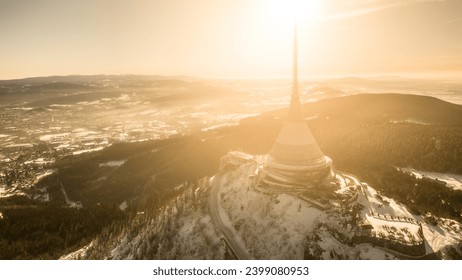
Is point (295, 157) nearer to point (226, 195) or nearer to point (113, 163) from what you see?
point (226, 195)

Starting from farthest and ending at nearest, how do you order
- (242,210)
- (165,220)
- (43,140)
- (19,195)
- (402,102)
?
(43,140), (402,102), (19,195), (165,220), (242,210)

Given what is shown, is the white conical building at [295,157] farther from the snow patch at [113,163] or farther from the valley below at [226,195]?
the snow patch at [113,163]

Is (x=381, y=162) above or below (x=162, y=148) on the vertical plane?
above

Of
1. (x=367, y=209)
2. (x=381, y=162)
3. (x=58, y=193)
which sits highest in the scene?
(x=367, y=209)

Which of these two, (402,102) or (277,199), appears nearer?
(277,199)

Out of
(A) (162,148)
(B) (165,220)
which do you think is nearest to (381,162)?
(B) (165,220)

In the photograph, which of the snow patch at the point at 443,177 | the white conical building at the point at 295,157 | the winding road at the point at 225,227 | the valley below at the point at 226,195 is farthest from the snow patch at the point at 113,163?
the white conical building at the point at 295,157

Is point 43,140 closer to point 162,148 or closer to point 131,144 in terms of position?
point 131,144
